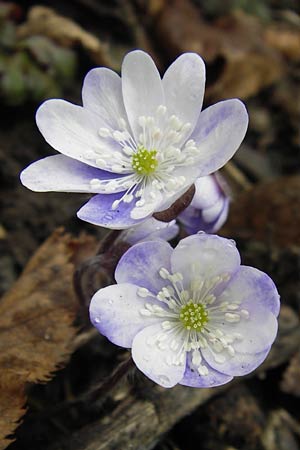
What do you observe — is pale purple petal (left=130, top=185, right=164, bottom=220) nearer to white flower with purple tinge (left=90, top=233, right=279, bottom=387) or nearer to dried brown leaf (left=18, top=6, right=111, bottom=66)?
white flower with purple tinge (left=90, top=233, right=279, bottom=387)

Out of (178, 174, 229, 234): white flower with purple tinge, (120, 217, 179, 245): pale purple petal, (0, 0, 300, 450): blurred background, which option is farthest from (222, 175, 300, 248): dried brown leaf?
(120, 217, 179, 245): pale purple petal

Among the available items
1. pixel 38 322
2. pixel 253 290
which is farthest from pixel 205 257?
pixel 38 322

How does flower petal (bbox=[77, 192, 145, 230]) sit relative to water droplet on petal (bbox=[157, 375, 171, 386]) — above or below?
above

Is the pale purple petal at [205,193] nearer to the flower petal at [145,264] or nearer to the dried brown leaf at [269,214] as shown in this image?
the flower petal at [145,264]

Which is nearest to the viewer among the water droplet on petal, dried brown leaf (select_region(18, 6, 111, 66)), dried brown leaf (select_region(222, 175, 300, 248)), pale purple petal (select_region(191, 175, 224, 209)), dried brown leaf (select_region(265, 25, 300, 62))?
the water droplet on petal

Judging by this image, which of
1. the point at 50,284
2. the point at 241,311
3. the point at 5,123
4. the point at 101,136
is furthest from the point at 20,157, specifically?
the point at 241,311

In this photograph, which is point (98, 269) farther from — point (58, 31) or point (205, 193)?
point (58, 31)

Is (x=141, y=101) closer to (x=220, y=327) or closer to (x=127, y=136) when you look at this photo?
(x=127, y=136)
